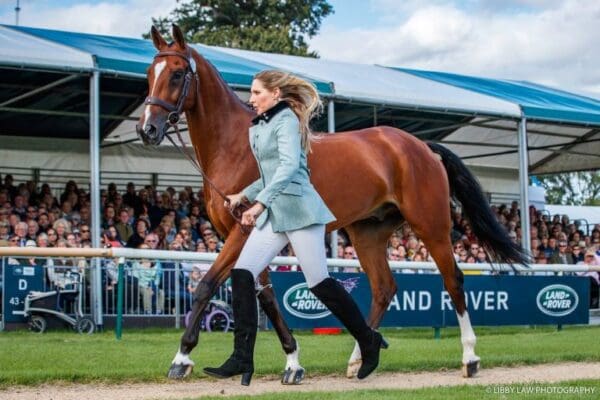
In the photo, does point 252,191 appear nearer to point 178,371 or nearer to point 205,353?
point 178,371

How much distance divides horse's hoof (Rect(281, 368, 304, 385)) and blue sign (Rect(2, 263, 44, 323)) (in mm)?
6115

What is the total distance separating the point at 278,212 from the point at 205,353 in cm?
338

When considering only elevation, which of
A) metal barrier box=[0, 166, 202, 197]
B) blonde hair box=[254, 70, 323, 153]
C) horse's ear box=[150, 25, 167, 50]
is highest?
horse's ear box=[150, 25, 167, 50]

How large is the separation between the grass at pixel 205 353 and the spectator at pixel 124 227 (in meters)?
3.31

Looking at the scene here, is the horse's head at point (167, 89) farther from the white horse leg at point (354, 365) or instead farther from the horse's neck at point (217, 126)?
the white horse leg at point (354, 365)

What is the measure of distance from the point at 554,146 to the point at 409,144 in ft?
56.6

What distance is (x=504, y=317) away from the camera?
13.4 m

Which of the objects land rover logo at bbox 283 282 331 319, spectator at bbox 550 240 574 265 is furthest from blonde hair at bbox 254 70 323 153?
spectator at bbox 550 240 574 265

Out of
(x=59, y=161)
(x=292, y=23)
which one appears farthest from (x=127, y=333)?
(x=292, y=23)

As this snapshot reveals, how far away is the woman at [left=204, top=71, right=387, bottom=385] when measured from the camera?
597 centimetres

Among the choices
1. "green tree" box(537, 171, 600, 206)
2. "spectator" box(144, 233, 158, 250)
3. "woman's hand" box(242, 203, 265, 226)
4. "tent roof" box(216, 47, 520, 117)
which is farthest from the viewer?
"green tree" box(537, 171, 600, 206)

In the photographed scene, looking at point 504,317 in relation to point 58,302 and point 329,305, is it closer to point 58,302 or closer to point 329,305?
point 58,302

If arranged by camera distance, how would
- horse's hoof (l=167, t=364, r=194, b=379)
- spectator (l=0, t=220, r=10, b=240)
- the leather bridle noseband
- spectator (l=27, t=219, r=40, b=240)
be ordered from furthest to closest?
spectator (l=27, t=219, r=40, b=240) → spectator (l=0, t=220, r=10, b=240) → the leather bridle noseband → horse's hoof (l=167, t=364, r=194, b=379)

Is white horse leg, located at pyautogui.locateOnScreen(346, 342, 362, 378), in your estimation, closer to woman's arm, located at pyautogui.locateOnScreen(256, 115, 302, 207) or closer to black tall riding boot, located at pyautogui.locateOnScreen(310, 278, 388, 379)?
black tall riding boot, located at pyautogui.locateOnScreen(310, 278, 388, 379)
